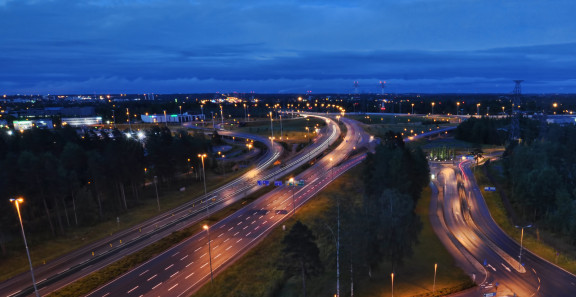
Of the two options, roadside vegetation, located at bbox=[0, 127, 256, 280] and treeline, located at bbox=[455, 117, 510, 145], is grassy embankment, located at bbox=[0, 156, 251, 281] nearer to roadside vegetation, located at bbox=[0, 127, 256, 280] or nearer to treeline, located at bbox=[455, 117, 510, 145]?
roadside vegetation, located at bbox=[0, 127, 256, 280]

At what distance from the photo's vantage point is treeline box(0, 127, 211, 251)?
2205 inches

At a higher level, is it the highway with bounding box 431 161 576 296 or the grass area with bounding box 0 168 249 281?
the grass area with bounding box 0 168 249 281

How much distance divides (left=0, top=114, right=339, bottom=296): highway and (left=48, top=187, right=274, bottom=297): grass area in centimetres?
142

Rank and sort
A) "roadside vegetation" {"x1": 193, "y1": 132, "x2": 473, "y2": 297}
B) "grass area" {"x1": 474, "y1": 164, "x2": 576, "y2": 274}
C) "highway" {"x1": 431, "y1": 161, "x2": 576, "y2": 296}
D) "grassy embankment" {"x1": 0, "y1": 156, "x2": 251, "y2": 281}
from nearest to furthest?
"roadside vegetation" {"x1": 193, "y1": 132, "x2": 473, "y2": 297} → "highway" {"x1": 431, "y1": 161, "x2": 576, "y2": 296} → "grassy embankment" {"x1": 0, "y1": 156, "x2": 251, "y2": 281} → "grass area" {"x1": 474, "y1": 164, "x2": 576, "y2": 274}

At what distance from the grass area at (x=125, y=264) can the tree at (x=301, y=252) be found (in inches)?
842

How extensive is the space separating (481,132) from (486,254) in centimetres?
12286

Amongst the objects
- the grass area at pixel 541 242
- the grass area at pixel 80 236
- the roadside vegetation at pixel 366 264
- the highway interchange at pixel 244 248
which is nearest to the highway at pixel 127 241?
the highway interchange at pixel 244 248

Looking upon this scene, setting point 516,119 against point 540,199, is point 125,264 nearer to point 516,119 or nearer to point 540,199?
point 540,199

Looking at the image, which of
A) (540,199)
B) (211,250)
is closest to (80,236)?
(211,250)

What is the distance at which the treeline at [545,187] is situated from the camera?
59.1m

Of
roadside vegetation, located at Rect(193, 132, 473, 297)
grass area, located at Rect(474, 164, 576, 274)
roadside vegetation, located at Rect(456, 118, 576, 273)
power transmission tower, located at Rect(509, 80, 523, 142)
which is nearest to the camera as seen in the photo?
roadside vegetation, located at Rect(193, 132, 473, 297)

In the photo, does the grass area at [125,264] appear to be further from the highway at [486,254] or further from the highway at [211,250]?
the highway at [486,254]

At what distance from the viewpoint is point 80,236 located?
5778 centimetres

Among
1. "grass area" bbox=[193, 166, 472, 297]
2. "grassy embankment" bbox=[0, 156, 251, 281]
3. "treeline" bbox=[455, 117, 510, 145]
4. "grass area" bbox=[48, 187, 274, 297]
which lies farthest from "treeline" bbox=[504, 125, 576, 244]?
"grassy embankment" bbox=[0, 156, 251, 281]
